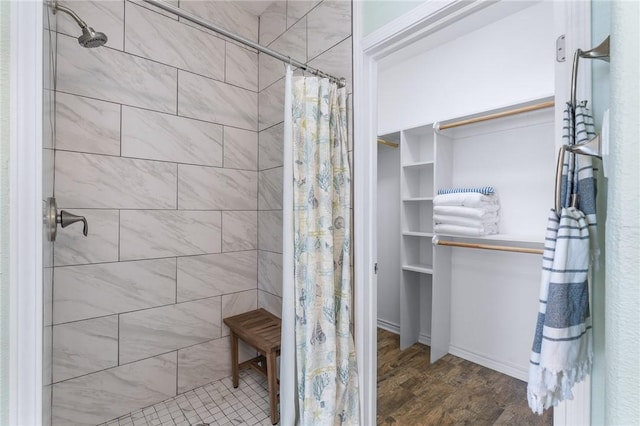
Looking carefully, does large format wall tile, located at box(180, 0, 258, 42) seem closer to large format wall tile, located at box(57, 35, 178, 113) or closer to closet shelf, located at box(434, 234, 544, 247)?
large format wall tile, located at box(57, 35, 178, 113)

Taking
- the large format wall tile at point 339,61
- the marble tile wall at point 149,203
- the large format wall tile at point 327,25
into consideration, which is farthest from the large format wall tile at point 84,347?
the large format wall tile at point 327,25

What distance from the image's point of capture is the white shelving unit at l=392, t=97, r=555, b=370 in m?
2.05

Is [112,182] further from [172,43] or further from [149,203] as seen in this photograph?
[172,43]

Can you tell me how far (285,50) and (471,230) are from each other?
72.2 inches

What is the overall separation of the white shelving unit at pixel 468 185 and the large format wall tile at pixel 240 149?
1.28 metres

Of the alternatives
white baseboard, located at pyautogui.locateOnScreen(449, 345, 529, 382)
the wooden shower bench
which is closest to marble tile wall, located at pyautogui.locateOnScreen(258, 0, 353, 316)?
the wooden shower bench

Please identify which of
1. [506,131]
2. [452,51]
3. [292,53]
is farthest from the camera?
[452,51]

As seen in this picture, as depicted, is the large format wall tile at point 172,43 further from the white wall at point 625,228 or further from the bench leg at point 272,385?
the white wall at point 625,228

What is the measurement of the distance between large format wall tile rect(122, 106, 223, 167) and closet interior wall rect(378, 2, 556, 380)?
5.11ft

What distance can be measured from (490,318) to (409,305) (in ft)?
2.07

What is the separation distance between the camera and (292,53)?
1933 mm

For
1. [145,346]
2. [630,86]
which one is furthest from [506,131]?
[145,346]
